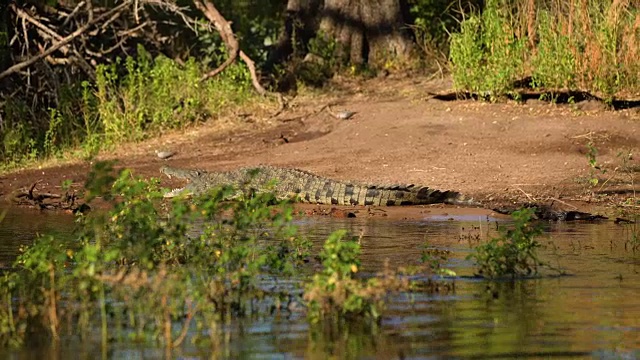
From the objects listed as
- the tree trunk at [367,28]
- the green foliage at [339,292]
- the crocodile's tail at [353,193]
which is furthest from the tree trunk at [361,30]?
the green foliage at [339,292]

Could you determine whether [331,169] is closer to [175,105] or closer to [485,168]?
[485,168]

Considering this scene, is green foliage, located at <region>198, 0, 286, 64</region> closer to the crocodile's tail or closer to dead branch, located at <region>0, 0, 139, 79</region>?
dead branch, located at <region>0, 0, 139, 79</region>

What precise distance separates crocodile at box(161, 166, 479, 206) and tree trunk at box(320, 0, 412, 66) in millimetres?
6279

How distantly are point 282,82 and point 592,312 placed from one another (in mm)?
12642

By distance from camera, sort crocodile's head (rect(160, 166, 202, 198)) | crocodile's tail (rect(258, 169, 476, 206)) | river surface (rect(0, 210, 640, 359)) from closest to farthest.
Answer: river surface (rect(0, 210, 640, 359)) < crocodile's tail (rect(258, 169, 476, 206)) < crocodile's head (rect(160, 166, 202, 198))

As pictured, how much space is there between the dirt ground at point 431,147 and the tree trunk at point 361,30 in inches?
59.1

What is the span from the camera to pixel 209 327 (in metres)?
5.97

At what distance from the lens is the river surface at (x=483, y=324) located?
5.44 m

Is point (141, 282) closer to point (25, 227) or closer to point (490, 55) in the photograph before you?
point (25, 227)

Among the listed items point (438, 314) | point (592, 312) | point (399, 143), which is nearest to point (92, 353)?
point (438, 314)

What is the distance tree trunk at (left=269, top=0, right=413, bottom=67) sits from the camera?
747 inches

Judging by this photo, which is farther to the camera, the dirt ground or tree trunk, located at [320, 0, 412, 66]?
tree trunk, located at [320, 0, 412, 66]

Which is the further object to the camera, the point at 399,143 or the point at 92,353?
the point at 399,143

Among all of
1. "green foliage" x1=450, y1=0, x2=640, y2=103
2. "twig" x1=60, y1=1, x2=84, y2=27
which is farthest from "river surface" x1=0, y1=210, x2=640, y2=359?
"twig" x1=60, y1=1, x2=84, y2=27
